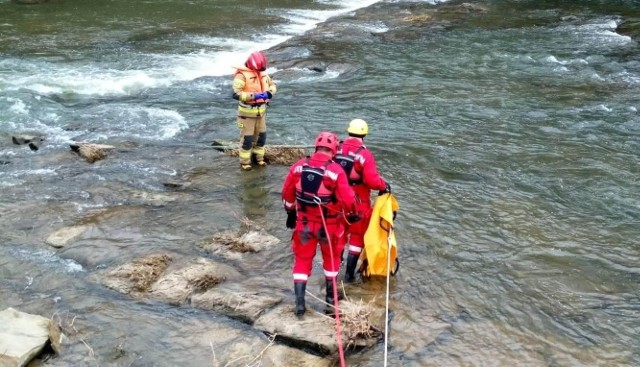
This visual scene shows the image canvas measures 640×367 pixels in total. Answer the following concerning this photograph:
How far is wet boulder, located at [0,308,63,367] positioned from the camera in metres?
5.34

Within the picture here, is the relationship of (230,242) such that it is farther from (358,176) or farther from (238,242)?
(358,176)

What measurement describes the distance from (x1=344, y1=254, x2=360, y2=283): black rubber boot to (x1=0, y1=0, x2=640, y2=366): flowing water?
285mm

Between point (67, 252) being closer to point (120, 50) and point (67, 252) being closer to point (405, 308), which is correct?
point (405, 308)

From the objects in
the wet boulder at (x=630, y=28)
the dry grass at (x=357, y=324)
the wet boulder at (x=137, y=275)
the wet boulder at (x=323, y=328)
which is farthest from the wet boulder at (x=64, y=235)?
the wet boulder at (x=630, y=28)

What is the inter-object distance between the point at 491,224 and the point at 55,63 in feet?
48.2

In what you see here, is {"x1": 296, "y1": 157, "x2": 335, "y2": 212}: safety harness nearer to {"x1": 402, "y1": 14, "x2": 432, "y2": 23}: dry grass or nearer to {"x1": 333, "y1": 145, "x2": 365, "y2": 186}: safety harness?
{"x1": 333, "y1": 145, "x2": 365, "y2": 186}: safety harness

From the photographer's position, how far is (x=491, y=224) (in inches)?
346

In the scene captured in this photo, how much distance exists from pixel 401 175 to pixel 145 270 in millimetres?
4921

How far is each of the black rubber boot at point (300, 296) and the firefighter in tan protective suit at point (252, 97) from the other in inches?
170

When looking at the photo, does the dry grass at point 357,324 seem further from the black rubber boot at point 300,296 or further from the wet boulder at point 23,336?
the wet boulder at point 23,336

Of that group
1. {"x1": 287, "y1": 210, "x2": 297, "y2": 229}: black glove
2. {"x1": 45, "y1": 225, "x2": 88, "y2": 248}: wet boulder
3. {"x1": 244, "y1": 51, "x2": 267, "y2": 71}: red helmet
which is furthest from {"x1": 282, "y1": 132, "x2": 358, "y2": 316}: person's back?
{"x1": 244, "y1": 51, "x2": 267, "y2": 71}: red helmet

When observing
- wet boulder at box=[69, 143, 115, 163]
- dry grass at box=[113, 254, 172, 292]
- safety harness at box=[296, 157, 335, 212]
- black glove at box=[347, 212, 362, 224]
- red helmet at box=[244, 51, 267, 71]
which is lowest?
dry grass at box=[113, 254, 172, 292]

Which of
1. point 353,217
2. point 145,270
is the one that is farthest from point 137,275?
point 353,217

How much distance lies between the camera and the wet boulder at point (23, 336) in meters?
5.34
